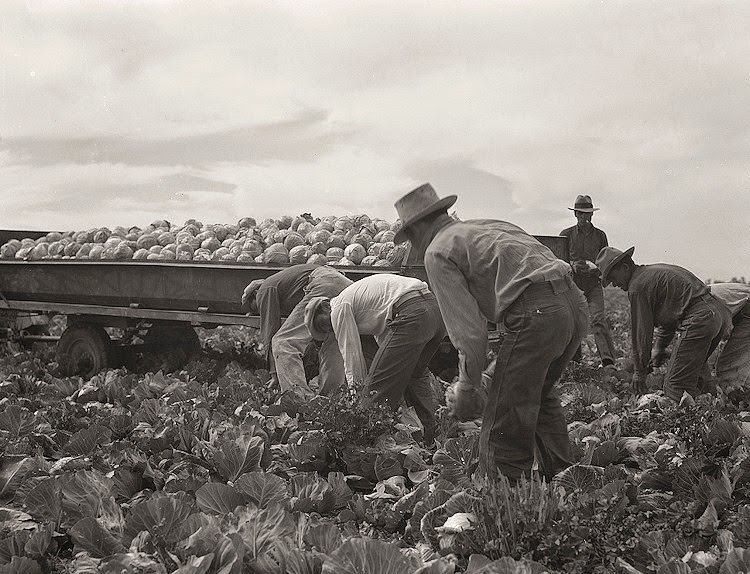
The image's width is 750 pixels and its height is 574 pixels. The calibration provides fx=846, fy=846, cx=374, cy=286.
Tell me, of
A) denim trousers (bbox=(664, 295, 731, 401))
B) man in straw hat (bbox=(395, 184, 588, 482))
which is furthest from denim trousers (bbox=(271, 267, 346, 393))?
man in straw hat (bbox=(395, 184, 588, 482))

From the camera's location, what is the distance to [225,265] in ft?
30.8

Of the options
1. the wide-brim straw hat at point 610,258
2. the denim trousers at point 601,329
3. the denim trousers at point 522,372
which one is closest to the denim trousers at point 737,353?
the wide-brim straw hat at point 610,258

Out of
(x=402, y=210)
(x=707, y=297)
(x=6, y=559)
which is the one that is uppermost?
(x=402, y=210)

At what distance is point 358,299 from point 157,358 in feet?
15.9

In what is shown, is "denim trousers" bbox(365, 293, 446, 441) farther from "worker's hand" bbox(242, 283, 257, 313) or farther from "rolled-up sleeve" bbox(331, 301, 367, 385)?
"worker's hand" bbox(242, 283, 257, 313)

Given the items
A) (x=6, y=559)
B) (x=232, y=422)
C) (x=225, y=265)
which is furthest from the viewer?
(x=225, y=265)

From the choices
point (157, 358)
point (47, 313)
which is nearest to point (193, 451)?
point (157, 358)

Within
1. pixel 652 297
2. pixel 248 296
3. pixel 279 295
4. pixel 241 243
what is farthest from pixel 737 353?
pixel 241 243

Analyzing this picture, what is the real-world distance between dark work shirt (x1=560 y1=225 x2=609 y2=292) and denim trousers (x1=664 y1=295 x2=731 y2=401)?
282cm

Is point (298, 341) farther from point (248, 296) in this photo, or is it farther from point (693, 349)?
point (693, 349)

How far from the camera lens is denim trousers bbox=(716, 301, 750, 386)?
7.96 m

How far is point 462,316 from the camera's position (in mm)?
3959

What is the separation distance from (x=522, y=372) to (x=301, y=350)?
129 inches

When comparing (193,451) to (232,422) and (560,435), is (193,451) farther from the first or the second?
(560,435)
